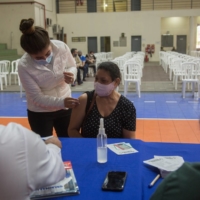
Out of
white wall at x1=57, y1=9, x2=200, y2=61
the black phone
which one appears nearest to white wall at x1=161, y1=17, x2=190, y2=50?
white wall at x1=57, y1=9, x2=200, y2=61

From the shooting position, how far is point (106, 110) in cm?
247

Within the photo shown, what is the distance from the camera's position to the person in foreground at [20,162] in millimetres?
1066

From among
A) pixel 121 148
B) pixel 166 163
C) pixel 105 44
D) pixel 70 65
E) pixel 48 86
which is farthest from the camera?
pixel 105 44

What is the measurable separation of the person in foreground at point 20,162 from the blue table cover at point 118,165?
346mm

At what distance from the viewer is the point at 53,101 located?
249 centimetres

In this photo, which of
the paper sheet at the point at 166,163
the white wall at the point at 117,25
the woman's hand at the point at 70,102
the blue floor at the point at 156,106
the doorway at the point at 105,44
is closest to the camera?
the paper sheet at the point at 166,163

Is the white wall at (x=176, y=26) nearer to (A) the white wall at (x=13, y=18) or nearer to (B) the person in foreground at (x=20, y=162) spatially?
(A) the white wall at (x=13, y=18)

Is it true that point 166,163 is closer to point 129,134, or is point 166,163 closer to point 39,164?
point 129,134

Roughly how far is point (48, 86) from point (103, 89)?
48 centimetres

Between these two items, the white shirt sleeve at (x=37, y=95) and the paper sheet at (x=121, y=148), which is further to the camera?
the white shirt sleeve at (x=37, y=95)

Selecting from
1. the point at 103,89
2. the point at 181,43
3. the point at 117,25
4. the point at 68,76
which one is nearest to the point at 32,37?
the point at 68,76

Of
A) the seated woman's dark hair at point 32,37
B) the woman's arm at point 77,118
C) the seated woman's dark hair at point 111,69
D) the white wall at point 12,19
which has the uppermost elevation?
the white wall at point 12,19

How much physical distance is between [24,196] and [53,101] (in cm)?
137

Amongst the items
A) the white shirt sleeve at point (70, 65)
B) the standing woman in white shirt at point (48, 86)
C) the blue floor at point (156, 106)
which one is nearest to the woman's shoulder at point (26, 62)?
the standing woman in white shirt at point (48, 86)
